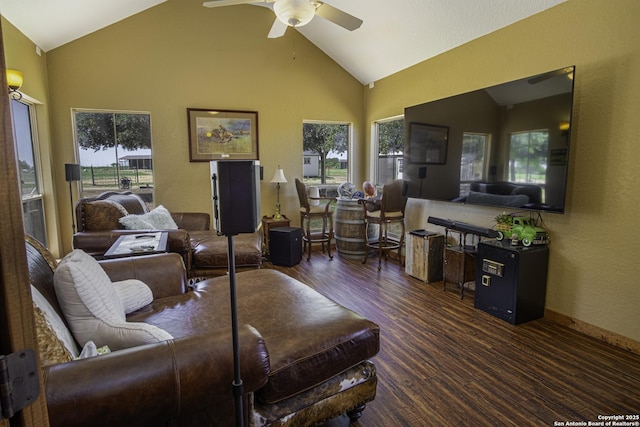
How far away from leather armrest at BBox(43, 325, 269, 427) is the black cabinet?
230cm

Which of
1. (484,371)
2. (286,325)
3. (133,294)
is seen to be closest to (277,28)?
(133,294)

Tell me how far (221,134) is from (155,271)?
9.84ft

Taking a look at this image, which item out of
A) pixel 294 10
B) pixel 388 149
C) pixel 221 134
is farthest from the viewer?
pixel 388 149

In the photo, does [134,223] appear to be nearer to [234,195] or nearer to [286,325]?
[286,325]

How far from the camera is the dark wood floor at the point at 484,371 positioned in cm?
181

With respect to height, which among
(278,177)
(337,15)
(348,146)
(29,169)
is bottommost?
(278,177)

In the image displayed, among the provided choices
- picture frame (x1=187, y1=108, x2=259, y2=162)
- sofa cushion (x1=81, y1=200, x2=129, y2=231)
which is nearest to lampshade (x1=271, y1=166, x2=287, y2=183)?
picture frame (x1=187, y1=108, x2=259, y2=162)

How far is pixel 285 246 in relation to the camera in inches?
176

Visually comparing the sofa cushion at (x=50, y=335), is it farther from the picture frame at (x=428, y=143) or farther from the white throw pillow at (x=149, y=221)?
the picture frame at (x=428, y=143)

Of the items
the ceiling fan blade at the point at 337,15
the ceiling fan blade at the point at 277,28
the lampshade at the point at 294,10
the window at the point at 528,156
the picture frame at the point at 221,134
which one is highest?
the ceiling fan blade at the point at 277,28

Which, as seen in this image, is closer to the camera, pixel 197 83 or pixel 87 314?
pixel 87 314

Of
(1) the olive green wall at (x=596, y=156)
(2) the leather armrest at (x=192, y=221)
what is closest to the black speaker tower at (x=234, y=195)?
(1) the olive green wall at (x=596, y=156)

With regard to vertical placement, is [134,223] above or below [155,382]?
above

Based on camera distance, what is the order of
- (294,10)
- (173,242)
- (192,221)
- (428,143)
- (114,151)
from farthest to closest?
(114,151)
(192,221)
(428,143)
(173,242)
(294,10)
